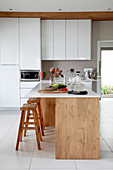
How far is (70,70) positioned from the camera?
7348 mm

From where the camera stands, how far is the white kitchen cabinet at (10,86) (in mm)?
6617

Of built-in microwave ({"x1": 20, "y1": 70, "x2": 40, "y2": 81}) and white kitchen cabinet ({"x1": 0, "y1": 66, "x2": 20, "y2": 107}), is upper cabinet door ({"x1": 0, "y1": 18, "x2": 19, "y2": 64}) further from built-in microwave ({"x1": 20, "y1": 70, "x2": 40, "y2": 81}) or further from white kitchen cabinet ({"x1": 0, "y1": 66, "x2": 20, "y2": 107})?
built-in microwave ({"x1": 20, "y1": 70, "x2": 40, "y2": 81})

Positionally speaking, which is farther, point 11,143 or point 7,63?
point 7,63

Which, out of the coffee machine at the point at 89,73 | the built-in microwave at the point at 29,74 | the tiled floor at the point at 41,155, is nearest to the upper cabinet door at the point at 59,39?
the built-in microwave at the point at 29,74

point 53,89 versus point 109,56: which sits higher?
point 109,56

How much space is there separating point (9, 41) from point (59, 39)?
4.78 ft

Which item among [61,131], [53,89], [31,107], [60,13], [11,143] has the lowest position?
[11,143]

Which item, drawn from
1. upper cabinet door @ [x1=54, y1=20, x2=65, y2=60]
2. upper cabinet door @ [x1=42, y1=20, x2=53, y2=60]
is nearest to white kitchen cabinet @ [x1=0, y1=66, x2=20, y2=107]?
upper cabinet door @ [x1=42, y1=20, x2=53, y2=60]

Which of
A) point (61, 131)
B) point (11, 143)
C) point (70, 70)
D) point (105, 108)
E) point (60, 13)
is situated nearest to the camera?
point (61, 131)

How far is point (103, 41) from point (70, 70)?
1.45 meters

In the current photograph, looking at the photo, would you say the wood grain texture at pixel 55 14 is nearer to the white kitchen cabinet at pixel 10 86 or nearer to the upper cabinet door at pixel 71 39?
the upper cabinet door at pixel 71 39

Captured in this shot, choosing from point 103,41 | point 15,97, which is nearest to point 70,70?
point 103,41

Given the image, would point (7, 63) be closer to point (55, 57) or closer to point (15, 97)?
point (15, 97)
